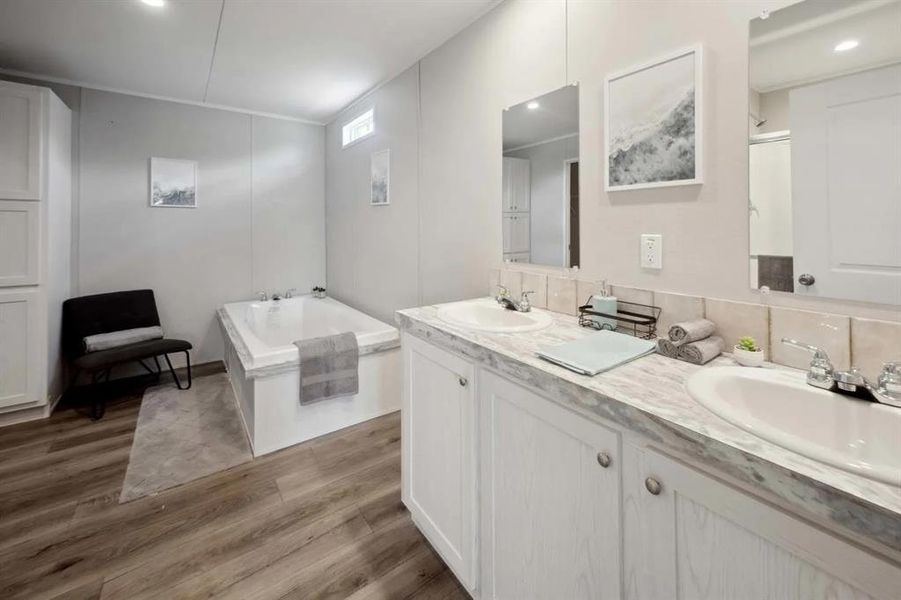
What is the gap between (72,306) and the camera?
10.3 ft

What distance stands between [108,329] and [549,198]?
3645mm

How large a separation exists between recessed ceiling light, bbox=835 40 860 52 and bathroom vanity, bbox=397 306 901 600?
898 mm

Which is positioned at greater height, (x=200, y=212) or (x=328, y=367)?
(x=200, y=212)

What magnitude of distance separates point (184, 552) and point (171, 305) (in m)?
2.81

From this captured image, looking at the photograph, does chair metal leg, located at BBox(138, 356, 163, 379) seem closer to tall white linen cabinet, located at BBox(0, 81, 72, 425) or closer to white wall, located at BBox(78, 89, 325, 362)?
white wall, located at BBox(78, 89, 325, 362)

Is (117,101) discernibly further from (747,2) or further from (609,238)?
(747,2)

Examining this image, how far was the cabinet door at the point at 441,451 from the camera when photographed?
1376 mm

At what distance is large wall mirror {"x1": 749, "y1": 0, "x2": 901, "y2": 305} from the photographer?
97 cm

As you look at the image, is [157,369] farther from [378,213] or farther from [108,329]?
[378,213]

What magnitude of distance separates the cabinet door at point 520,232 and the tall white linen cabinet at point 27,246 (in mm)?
3142

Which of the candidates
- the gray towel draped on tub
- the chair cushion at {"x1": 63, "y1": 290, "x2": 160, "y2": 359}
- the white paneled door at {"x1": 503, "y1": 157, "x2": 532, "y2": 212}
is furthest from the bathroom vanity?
the chair cushion at {"x1": 63, "y1": 290, "x2": 160, "y2": 359}

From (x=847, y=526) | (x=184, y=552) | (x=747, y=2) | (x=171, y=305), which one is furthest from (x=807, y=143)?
(x=171, y=305)

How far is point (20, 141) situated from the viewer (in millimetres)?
2627

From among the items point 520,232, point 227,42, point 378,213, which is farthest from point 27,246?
point 520,232
